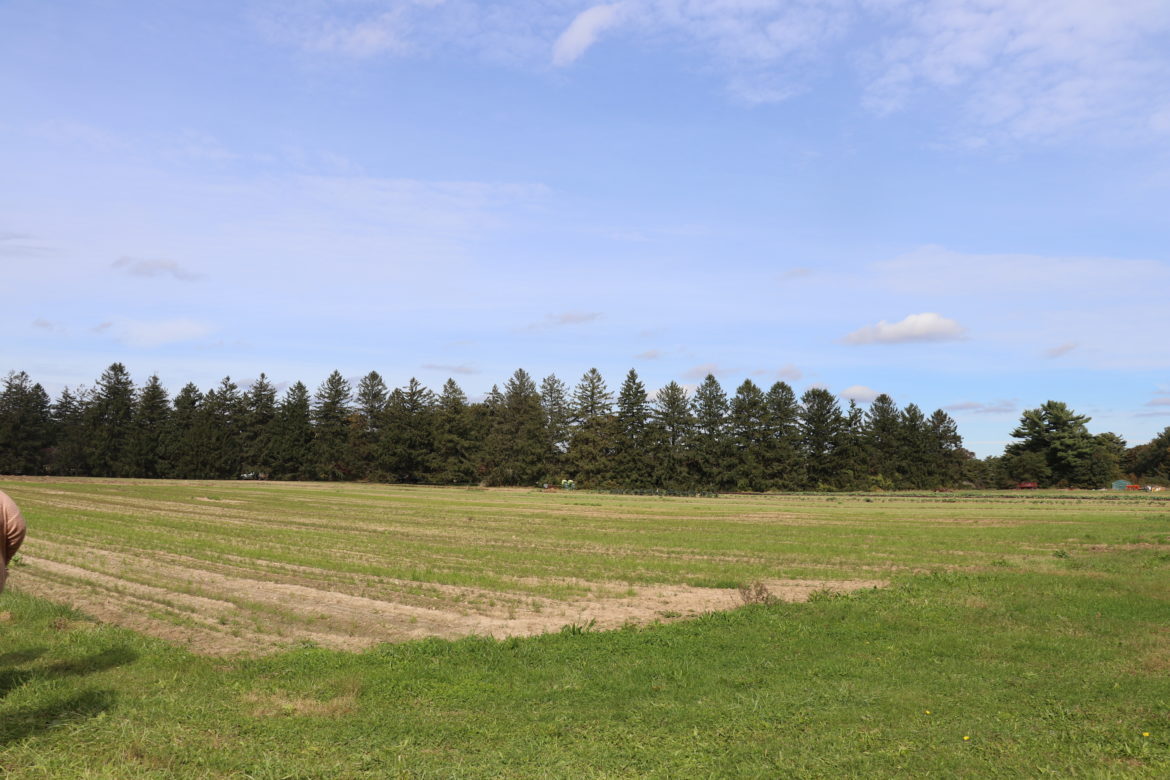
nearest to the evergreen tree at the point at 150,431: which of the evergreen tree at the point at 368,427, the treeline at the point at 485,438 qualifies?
the treeline at the point at 485,438

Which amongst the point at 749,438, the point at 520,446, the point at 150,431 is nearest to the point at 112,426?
the point at 150,431

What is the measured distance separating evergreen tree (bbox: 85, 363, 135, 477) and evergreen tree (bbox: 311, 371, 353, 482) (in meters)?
24.0

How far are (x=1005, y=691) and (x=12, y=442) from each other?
403 feet

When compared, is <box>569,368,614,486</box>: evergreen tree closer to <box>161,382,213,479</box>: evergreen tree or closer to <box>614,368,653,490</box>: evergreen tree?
<box>614,368,653,490</box>: evergreen tree

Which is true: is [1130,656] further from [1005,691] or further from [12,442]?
[12,442]

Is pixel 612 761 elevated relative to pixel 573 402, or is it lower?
lower

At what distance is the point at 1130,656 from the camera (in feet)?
35.9

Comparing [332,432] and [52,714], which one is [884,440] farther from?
[52,714]

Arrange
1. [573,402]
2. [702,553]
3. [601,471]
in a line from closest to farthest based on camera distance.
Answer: [702,553]
[601,471]
[573,402]

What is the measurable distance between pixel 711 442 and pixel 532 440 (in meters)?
24.9

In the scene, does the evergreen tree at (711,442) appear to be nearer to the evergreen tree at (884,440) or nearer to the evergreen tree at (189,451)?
the evergreen tree at (884,440)

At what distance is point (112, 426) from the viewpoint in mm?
105250

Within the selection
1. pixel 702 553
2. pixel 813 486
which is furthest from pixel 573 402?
pixel 702 553

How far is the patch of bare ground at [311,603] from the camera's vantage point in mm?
12195
